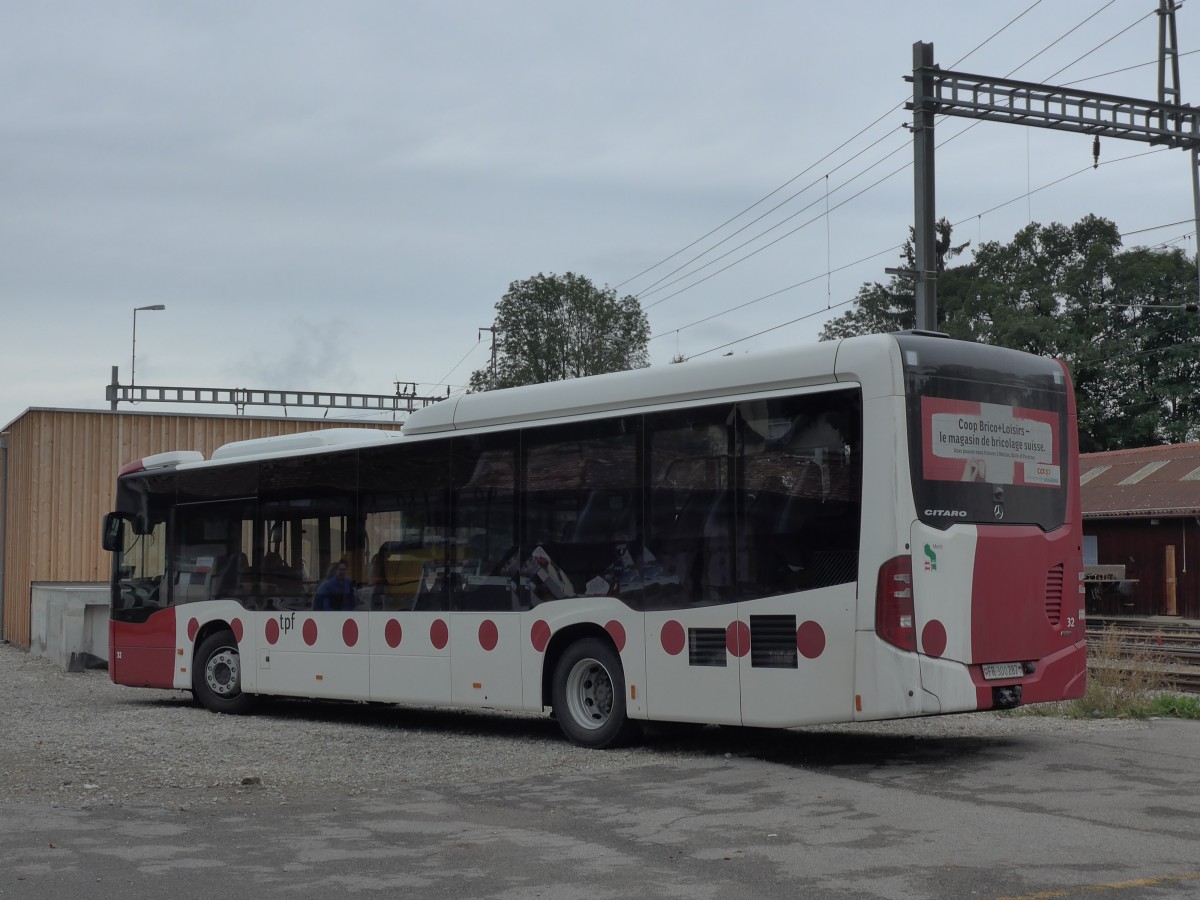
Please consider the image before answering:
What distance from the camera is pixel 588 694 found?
1290 centimetres

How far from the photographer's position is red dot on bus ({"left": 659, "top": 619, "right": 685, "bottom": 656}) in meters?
11.9

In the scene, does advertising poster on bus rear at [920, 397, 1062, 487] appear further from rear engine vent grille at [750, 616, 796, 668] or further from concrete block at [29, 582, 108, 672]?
concrete block at [29, 582, 108, 672]

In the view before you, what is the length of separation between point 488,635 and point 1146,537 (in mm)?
32216

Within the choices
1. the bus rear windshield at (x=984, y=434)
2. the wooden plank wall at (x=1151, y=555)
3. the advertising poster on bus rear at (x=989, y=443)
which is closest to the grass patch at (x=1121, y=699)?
the bus rear windshield at (x=984, y=434)

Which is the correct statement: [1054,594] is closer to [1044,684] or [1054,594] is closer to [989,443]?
[1044,684]

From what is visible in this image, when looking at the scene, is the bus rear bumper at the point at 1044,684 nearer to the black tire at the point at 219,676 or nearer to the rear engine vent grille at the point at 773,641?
the rear engine vent grille at the point at 773,641

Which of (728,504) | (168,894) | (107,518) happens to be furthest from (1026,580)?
(107,518)

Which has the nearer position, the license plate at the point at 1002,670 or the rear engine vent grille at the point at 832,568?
the rear engine vent grille at the point at 832,568

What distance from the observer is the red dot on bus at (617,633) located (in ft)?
40.6

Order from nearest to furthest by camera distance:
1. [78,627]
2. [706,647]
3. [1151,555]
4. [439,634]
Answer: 1. [706,647]
2. [439,634]
3. [78,627]
4. [1151,555]

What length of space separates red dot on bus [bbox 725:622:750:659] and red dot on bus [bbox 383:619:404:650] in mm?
4209

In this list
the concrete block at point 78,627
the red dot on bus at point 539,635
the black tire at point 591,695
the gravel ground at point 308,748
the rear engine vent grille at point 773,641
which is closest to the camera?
the gravel ground at point 308,748

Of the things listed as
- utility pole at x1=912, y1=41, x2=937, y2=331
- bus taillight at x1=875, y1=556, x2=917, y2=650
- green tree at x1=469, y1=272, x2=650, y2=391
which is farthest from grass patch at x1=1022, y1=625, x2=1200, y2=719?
green tree at x1=469, y1=272, x2=650, y2=391

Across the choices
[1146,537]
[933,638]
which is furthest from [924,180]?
[1146,537]
